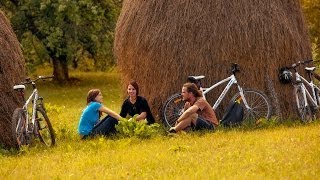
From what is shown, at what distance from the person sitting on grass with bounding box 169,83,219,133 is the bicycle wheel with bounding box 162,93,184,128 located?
22.1 inches

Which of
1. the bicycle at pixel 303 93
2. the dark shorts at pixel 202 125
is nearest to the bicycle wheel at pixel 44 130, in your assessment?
the dark shorts at pixel 202 125

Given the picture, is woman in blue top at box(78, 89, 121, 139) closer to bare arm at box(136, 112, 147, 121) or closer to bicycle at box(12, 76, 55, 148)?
bare arm at box(136, 112, 147, 121)

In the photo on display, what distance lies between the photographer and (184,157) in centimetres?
896

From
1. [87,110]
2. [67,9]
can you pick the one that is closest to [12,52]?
[87,110]

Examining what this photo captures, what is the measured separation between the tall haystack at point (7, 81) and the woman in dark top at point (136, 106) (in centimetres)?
186

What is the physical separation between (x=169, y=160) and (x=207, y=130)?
2.77m

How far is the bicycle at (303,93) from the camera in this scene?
12.2 metres

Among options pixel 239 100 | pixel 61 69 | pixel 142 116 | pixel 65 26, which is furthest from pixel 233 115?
pixel 61 69

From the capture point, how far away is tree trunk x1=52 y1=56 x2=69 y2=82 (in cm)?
3066

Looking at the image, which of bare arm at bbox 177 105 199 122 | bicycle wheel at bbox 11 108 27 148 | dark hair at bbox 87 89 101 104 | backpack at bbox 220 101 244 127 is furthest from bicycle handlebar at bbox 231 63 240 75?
bicycle wheel at bbox 11 108 27 148

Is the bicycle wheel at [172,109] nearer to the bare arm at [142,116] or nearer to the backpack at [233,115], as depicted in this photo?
the bare arm at [142,116]

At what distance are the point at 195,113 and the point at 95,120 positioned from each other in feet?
5.80

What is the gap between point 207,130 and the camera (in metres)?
11.4

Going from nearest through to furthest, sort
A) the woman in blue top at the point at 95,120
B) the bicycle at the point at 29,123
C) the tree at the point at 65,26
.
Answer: the bicycle at the point at 29,123, the woman in blue top at the point at 95,120, the tree at the point at 65,26
